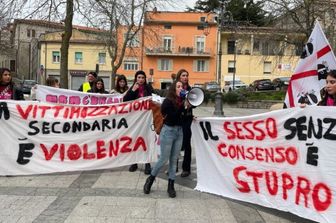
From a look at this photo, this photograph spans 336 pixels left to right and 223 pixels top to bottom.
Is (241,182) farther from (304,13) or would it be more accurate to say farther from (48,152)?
(304,13)

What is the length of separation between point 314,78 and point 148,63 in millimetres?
62686

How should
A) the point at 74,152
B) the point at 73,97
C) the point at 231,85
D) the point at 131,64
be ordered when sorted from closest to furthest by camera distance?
the point at 74,152, the point at 73,97, the point at 231,85, the point at 131,64

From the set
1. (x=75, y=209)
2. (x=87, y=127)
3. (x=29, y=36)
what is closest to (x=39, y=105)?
(x=87, y=127)

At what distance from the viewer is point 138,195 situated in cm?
674

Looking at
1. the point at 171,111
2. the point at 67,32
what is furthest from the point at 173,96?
the point at 67,32

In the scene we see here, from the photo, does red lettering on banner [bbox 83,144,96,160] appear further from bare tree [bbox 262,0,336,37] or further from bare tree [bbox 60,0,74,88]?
bare tree [bbox 262,0,336,37]

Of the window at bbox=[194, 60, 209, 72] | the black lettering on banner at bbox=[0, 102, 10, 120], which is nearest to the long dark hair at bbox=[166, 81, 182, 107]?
the black lettering on banner at bbox=[0, 102, 10, 120]

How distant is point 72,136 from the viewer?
7945 millimetres

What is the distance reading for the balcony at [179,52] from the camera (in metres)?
67.3

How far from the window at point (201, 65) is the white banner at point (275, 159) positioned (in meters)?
61.5

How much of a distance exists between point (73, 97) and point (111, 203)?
4.36 m

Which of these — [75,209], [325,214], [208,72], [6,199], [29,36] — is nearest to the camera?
[325,214]

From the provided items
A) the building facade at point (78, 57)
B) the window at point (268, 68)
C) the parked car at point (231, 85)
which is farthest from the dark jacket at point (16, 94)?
the building facade at point (78, 57)

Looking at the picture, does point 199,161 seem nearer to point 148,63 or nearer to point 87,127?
point 87,127
